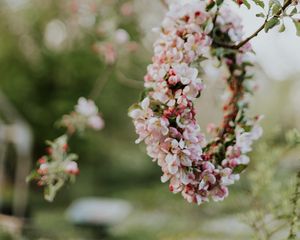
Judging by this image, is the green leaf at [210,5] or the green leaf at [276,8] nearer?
the green leaf at [276,8]

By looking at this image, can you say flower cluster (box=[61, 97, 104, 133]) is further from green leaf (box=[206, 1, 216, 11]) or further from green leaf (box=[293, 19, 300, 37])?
green leaf (box=[293, 19, 300, 37])

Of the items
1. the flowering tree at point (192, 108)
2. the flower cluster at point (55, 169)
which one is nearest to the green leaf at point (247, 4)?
the flowering tree at point (192, 108)

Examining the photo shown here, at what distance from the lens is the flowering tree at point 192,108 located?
1.61m

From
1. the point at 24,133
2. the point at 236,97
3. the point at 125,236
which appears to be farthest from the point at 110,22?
the point at 24,133

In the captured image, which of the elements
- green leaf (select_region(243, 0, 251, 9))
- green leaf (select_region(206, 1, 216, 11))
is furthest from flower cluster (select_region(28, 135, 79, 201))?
green leaf (select_region(243, 0, 251, 9))

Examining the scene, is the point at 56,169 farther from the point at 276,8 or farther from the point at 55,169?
the point at 276,8

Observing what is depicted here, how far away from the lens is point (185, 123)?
5.33ft

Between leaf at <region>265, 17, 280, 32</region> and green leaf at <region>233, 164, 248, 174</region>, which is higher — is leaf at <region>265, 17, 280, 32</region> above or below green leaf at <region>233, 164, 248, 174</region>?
above

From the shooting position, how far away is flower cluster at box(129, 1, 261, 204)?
1609 mm

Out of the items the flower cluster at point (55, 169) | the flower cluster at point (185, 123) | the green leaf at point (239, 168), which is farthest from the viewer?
the flower cluster at point (55, 169)

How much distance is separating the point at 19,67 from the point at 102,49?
1073 centimetres

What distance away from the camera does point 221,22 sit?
2051 millimetres

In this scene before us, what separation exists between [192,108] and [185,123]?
56 millimetres

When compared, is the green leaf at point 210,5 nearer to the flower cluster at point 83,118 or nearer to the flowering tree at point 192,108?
the flowering tree at point 192,108
